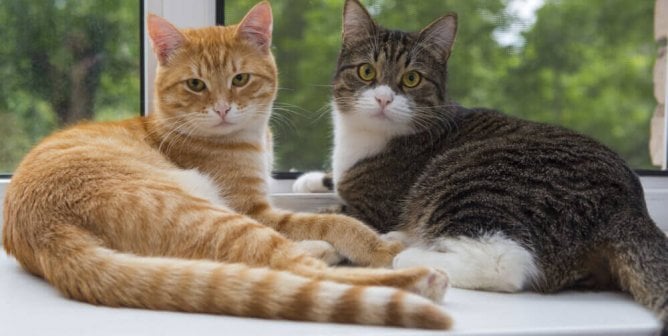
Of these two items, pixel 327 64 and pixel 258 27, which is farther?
pixel 327 64

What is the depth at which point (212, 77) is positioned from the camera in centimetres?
187

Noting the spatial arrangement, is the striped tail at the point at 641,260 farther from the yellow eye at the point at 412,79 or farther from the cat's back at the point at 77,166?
the cat's back at the point at 77,166

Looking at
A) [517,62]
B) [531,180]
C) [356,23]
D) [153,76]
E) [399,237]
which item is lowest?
[399,237]

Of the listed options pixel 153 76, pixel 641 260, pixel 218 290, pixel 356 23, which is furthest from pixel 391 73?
pixel 218 290

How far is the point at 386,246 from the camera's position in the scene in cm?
175

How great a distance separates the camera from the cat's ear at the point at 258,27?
1.92 m

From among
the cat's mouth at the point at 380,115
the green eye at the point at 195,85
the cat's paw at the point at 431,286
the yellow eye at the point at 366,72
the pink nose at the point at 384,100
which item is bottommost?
the cat's paw at the point at 431,286

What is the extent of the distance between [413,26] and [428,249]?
1073 mm

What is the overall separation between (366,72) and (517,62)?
2.39 ft

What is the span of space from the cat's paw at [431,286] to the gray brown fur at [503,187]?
26 cm

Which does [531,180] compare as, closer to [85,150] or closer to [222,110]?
[222,110]

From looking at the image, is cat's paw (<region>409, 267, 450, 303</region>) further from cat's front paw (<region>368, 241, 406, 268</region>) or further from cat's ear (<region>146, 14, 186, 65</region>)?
cat's ear (<region>146, 14, 186, 65</region>)

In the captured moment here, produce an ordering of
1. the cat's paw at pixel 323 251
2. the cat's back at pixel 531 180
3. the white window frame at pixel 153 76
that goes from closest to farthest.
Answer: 1. the cat's back at pixel 531 180
2. the cat's paw at pixel 323 251
3. the white window frame at pixel 153 76

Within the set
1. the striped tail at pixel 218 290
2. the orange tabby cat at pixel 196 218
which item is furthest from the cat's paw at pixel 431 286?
the striped tail at pixel 218 290
